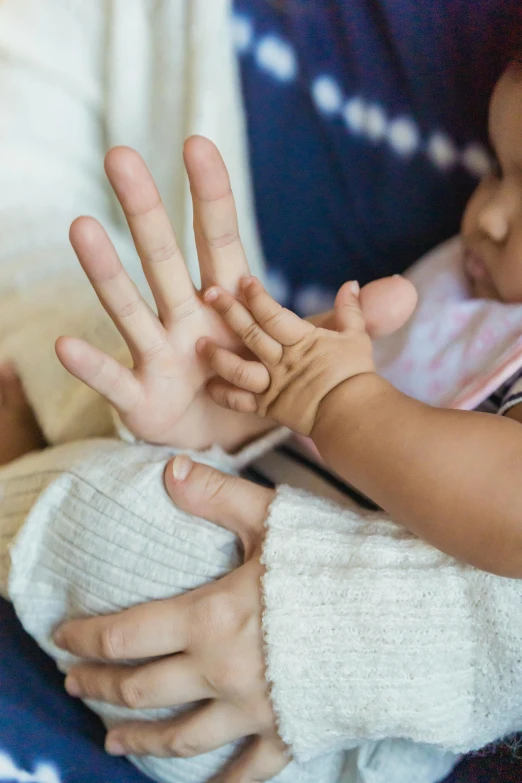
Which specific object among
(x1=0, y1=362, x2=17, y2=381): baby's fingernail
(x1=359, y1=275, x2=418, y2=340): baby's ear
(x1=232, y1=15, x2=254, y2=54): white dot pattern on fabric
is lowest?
(x1=0, y1=362, x2=17, y2=381): baby's fingernail

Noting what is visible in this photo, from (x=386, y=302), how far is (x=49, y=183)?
50cm

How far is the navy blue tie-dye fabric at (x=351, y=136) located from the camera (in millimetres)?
631

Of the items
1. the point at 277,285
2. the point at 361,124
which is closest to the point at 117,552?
the point at 277,285

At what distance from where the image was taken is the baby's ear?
1.78 ft

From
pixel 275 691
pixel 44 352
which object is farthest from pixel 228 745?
pixel 44 352

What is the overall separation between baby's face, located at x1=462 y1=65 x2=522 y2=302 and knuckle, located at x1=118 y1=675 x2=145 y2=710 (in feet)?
1.72

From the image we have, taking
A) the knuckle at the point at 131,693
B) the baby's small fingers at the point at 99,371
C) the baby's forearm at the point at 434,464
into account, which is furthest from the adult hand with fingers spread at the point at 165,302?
the knuckle at the point at 131,693

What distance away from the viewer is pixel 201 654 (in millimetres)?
486

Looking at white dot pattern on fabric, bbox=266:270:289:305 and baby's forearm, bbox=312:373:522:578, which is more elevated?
white dot pattern on fabric, bbox=266:270:289:305

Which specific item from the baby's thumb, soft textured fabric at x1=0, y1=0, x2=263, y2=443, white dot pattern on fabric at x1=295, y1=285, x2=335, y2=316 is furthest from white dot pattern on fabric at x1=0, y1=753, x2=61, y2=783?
white dot pattern on fabric at x1=295, y1=285, x2=335, y2=316

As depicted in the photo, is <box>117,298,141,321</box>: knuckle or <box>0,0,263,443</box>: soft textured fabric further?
<box>0,0,263,443</box>: soft textured fabric

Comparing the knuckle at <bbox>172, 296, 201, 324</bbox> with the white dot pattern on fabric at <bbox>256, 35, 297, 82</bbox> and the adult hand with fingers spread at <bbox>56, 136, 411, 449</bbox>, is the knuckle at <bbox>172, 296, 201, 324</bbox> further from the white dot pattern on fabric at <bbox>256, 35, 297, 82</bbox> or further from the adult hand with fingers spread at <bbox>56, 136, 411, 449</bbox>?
the white dot pattern on fabric at <bbox>256, 35, 297, 82</bbox>

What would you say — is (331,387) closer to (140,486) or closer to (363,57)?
(140,486)

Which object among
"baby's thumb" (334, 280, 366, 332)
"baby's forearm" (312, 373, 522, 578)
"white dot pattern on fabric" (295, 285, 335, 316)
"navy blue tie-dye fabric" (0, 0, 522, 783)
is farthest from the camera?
"white dot pattern on fabric" (295, 285, 335, 316)
